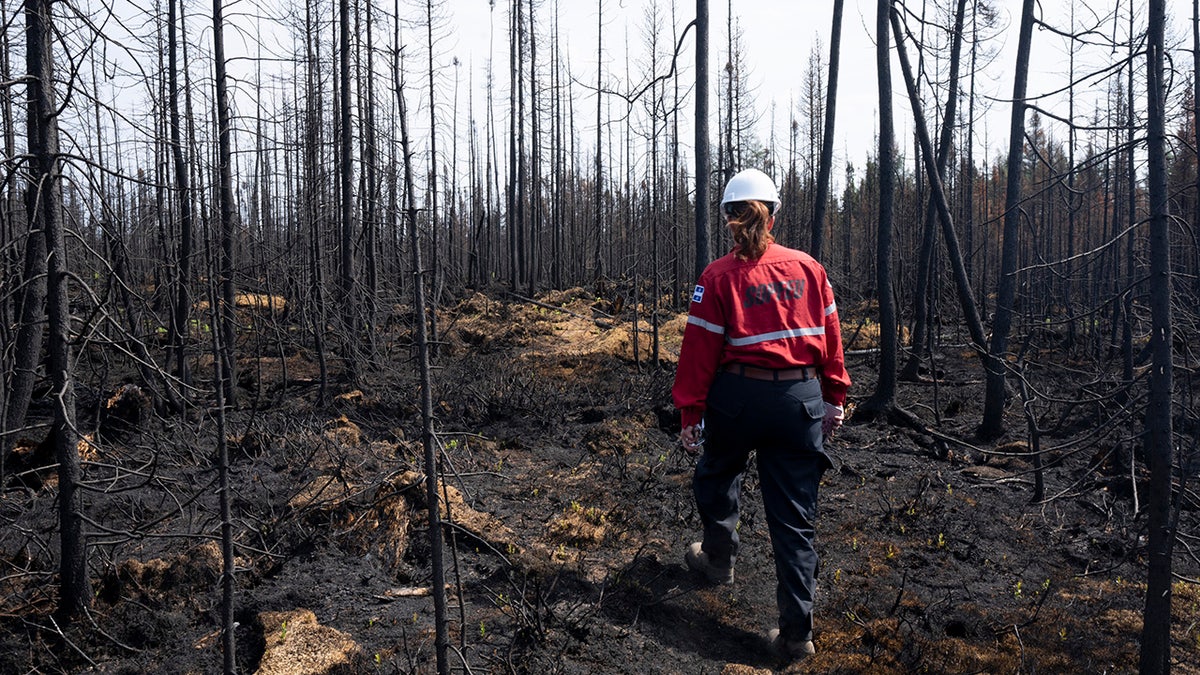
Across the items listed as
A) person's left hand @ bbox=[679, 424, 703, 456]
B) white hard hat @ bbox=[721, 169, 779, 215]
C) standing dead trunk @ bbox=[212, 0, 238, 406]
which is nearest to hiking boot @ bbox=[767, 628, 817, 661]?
person's left hand @ bbox=[679, 424, 703, 456]

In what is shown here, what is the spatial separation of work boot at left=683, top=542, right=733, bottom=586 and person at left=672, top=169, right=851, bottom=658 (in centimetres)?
58

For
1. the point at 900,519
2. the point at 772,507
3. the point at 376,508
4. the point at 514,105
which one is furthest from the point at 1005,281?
the point at 514,105

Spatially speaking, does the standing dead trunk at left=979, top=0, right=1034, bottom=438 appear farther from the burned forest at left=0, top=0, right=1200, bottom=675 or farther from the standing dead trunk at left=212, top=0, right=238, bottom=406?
the standing dead trunk at left=212, top=0, right=238, bottom=406

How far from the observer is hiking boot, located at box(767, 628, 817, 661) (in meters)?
3.32

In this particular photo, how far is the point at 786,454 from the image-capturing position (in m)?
3.44

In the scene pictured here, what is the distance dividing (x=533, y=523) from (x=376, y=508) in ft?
3.42

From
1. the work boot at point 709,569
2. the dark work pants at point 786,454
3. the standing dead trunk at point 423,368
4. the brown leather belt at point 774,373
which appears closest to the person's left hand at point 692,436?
the dark work pants at point 786,454

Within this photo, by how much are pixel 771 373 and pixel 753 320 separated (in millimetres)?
257

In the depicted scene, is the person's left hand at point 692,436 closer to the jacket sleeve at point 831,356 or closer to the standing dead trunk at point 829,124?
the jacket sleeve at point 831,356

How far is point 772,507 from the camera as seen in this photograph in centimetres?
344

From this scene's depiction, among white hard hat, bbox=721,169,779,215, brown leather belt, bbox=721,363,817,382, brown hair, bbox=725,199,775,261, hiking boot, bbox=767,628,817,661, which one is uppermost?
white hard hat, bbox=721,169,779,215

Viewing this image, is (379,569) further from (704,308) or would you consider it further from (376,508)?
(704,308)

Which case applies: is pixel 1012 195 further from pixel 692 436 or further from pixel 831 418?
pixel 692 436

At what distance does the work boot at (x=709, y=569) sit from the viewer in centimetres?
399
